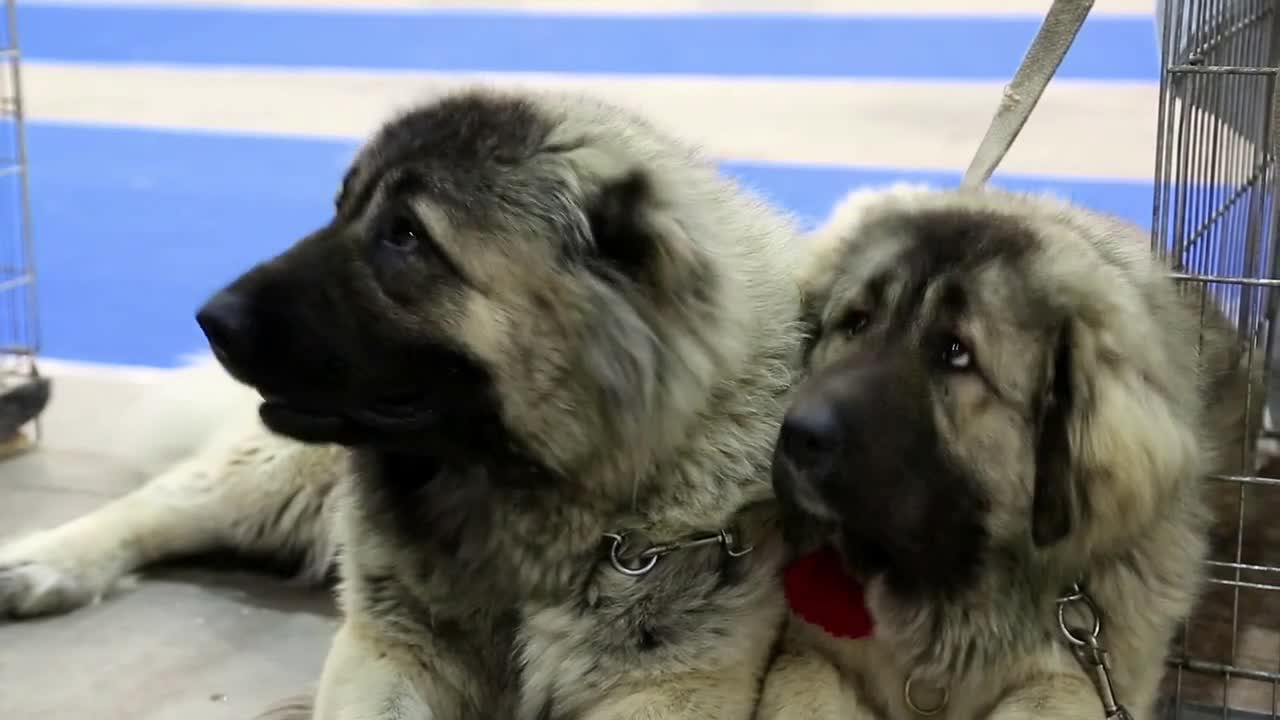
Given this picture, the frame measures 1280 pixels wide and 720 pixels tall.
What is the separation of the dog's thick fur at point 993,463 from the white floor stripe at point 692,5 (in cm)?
701

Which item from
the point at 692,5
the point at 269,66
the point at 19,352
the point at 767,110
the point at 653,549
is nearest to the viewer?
the point at 653,549

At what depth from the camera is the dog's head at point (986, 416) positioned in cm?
149

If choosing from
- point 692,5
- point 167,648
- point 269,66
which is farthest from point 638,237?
point 692,5

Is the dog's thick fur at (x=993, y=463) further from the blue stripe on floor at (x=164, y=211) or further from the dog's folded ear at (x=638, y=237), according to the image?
the blue stripe on floor at (x=164, y=211)

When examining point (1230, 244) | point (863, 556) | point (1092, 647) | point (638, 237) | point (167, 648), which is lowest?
point (167, 648)

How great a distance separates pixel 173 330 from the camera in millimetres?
4715

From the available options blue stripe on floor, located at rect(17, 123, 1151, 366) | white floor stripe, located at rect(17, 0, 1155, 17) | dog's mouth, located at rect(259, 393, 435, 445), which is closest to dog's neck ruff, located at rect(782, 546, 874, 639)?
dog's mouth, located at rect(259, 393, 435, 445)

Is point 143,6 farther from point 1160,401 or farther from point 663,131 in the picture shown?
point 1160,401

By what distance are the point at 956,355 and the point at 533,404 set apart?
20.2 inches

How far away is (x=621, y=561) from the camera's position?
5.59ft

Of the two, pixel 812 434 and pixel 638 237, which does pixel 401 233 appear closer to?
pixel 638 237

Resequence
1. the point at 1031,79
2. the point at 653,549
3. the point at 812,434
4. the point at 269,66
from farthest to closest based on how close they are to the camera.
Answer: the point at 269,66 → the point at 1031,79 → the point at 653,549 → the point at 812,434

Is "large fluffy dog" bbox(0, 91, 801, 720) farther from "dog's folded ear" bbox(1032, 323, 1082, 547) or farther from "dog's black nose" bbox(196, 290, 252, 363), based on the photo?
"dog's folded ear" bbox(1032, 323, 1082, 547)

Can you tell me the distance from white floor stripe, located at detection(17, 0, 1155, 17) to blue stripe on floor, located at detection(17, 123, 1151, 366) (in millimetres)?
2961
